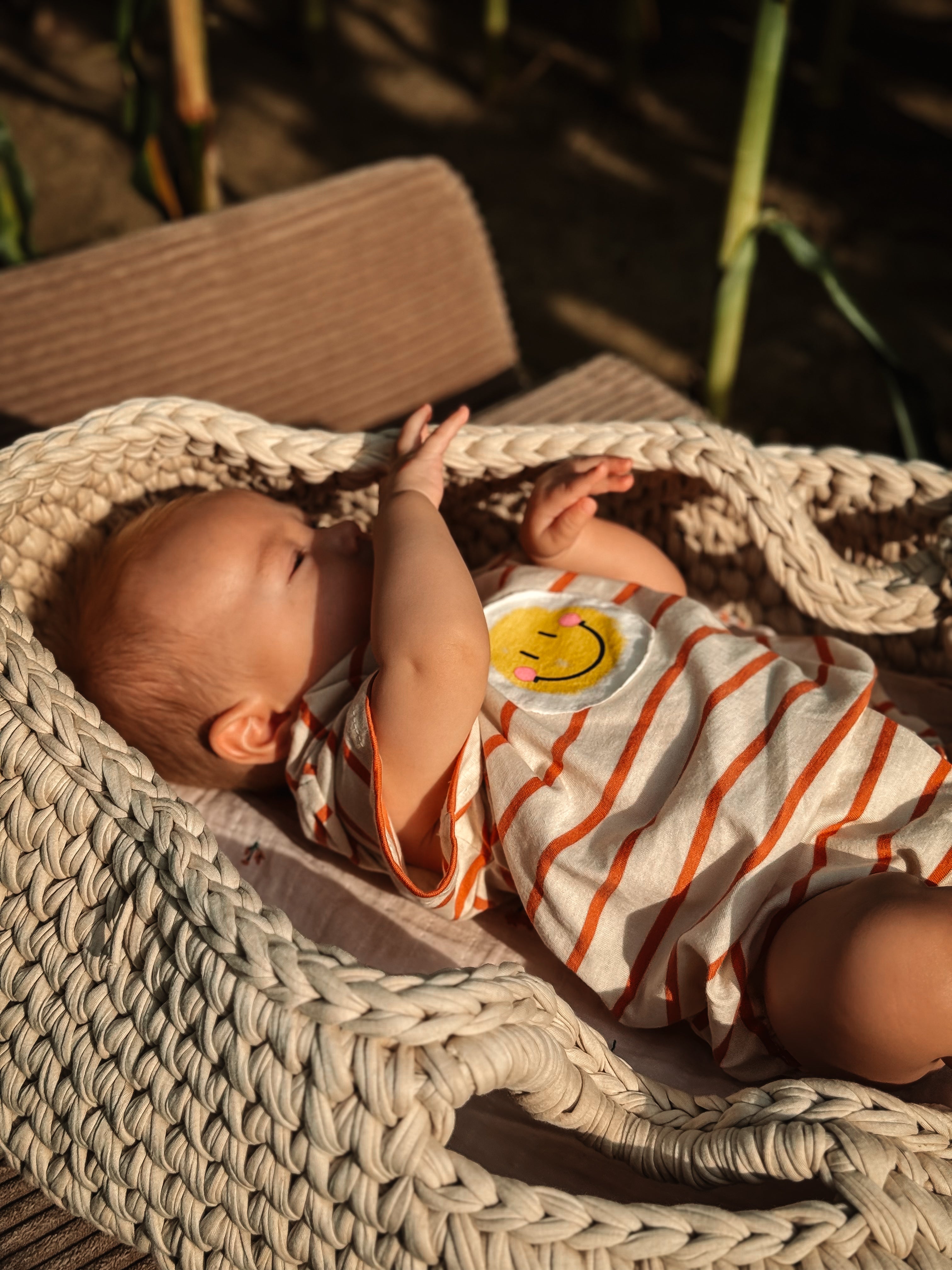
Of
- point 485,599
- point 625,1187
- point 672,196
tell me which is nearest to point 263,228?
point 485,599

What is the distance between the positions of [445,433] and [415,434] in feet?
0.13


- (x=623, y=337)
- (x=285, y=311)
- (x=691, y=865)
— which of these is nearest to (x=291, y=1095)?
(x=691, y=865)

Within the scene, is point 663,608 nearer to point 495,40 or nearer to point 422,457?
point 422,457

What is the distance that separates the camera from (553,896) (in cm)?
99

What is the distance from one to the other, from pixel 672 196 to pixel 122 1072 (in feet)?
9.64

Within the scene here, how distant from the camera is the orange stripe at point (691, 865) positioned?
97 cm

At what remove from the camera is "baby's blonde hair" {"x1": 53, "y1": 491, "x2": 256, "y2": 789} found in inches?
42.9

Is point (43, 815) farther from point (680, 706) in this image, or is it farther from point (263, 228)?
point (263, 228)

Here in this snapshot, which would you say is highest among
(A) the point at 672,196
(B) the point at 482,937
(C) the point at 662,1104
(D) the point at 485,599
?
(A) the point at 672,196

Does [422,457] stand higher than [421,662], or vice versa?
[422,457]

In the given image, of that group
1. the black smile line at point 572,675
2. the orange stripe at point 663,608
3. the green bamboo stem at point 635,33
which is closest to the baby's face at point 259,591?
the black smile line at point 572,675

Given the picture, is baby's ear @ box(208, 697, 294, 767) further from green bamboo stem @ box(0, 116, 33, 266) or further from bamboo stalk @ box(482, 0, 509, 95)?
bamboo stalk @ box(482, 0, 509, 95)

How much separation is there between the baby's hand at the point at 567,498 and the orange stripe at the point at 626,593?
8cm

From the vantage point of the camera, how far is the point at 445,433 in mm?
1150
